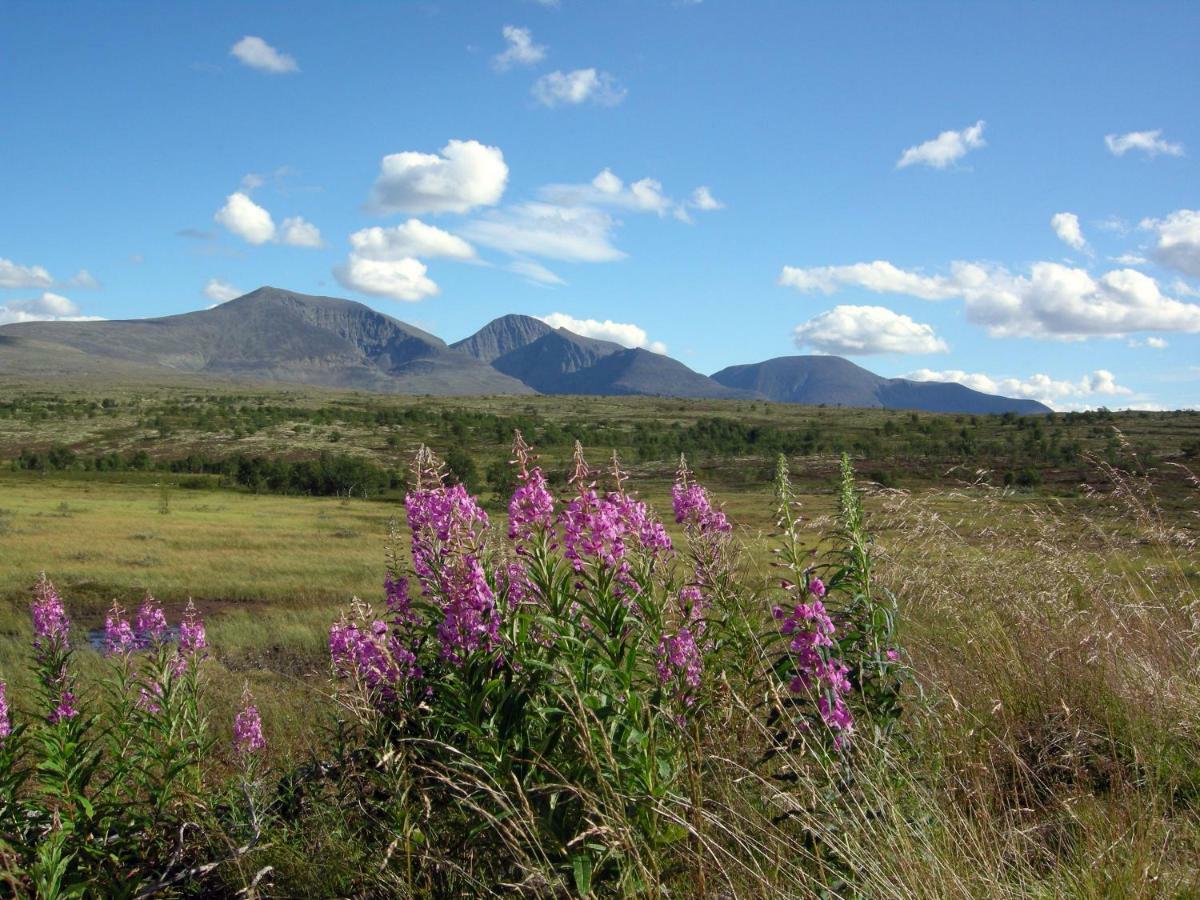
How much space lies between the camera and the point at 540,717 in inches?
136

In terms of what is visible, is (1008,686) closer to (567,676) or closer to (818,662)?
(818,662)

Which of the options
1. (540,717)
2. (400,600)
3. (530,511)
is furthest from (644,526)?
(400,600)

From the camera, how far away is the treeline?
Result: 6500cm

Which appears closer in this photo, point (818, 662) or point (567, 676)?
point (567, 676)

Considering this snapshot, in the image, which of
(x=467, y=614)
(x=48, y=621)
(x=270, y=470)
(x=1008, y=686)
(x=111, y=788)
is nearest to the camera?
(x=467, y=614)

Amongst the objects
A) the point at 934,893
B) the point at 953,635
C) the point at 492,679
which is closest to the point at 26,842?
the point at 492,679

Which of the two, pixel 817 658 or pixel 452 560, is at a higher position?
pixel 452 560

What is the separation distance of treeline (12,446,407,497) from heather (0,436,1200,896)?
5809 centimetres

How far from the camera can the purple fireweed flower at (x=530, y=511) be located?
12.6 feet

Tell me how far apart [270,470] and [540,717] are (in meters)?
68.1

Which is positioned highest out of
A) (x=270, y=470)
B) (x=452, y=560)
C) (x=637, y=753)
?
(x=452, y=560)

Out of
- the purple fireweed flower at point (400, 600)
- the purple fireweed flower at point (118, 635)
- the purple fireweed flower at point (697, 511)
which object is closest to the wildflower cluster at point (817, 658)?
the purple fireweed flower at point (697, 511)

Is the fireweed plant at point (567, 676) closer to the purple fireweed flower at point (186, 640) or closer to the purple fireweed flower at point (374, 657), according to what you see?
the purple fireweed flower at point (374, 657)

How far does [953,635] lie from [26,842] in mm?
5855
